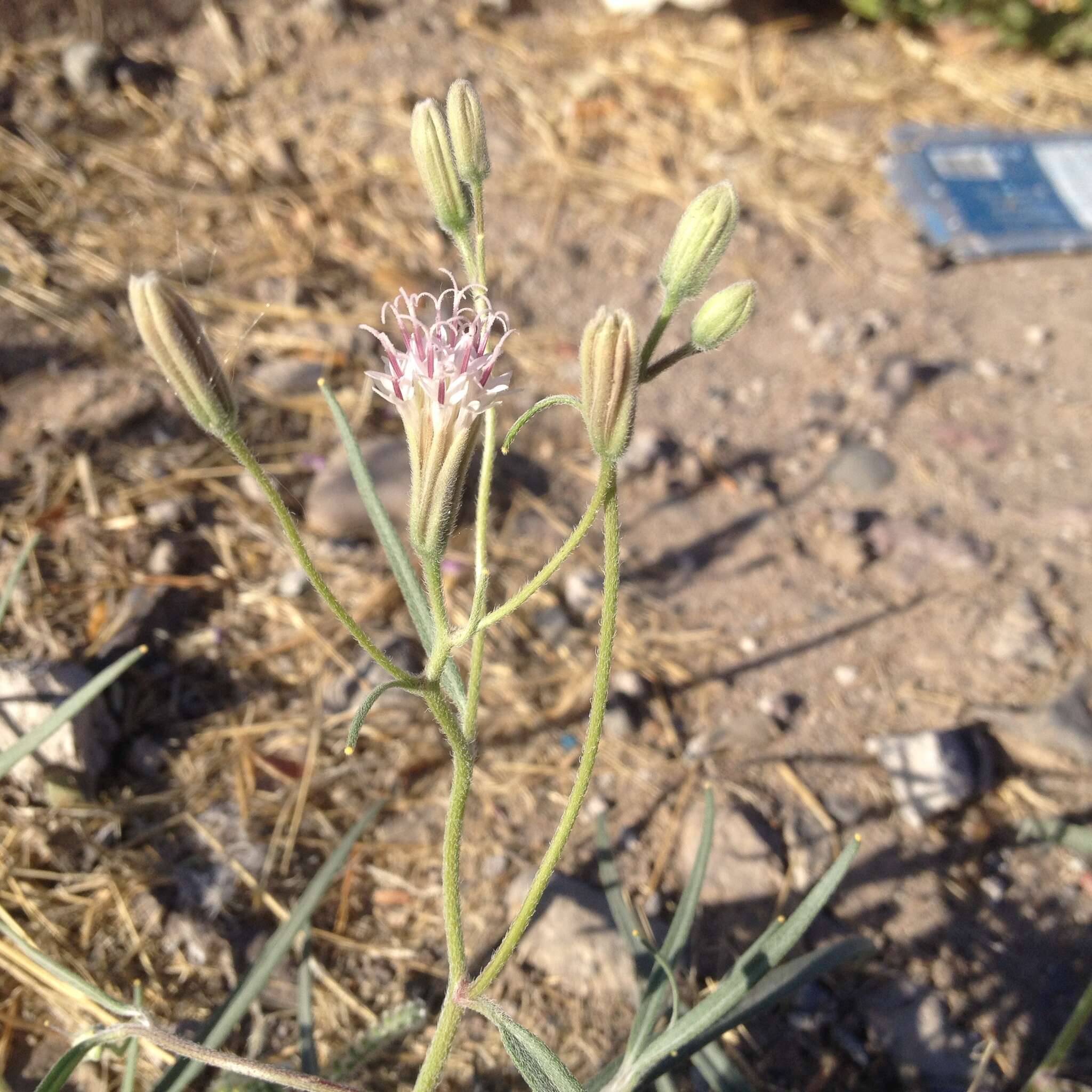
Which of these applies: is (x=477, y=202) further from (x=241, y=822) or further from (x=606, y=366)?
(x=241, y=822)

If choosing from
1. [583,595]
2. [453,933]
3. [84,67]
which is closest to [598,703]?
[453,933]

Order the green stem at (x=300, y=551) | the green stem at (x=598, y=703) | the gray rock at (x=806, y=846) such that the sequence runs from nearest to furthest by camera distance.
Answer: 1. the green stem at (x=300, y=551)
2. the green stem at (x=598, y=703)
3. the gray rock at (x=806, y=846)

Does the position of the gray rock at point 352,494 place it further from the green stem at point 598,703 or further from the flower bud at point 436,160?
the green stem at point 598,703

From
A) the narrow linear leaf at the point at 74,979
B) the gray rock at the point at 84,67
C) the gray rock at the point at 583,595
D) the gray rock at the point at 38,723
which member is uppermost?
the gray rock at the point at 84,67

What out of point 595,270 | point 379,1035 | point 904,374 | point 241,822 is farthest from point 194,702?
point 904,374

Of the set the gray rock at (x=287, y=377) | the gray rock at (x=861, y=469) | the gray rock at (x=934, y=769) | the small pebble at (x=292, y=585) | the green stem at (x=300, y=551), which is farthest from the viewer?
the gray rock at (x=861, y=469)

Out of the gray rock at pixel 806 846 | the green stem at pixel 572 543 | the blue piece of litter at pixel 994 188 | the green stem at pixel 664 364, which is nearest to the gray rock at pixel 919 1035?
the gray rock at pixel 806 846

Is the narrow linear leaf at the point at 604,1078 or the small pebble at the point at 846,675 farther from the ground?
the small pebble at the point at 846,675

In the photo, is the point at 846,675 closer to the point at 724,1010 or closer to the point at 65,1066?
the point at 724,1010
